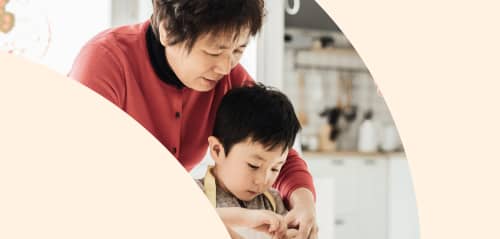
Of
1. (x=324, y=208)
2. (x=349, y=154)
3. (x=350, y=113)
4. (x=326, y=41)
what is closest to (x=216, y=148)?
(x=324, y=208)

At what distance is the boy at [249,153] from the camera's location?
2.03ft

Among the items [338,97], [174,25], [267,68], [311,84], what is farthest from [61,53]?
[338,97]

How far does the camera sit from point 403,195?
2.07 metres

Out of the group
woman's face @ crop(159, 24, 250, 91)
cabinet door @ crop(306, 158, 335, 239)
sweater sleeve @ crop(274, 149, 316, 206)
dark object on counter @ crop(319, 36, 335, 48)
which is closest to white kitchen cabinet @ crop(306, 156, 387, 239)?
dark object on counter @ crop(319, 36, 335, 48)

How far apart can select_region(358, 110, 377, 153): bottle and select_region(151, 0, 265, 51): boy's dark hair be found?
1.63 metres

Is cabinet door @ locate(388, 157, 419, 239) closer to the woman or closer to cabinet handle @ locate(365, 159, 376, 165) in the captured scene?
cabinet handle @ locate(365, 159, 376, 165)

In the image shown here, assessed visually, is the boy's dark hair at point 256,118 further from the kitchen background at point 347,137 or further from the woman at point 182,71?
the kitchen background at point 347,137

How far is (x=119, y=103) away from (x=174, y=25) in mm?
104

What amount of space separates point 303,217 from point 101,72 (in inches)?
10.3

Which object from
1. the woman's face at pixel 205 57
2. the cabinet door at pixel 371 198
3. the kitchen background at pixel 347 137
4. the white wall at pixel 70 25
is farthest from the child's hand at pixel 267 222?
the cabinet door at pixel 371 198

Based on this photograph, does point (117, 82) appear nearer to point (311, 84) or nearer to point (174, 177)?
point (174, 177)

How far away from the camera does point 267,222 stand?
616mm

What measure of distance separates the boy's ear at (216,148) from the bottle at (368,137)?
1.57m

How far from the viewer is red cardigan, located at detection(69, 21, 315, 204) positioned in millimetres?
611
